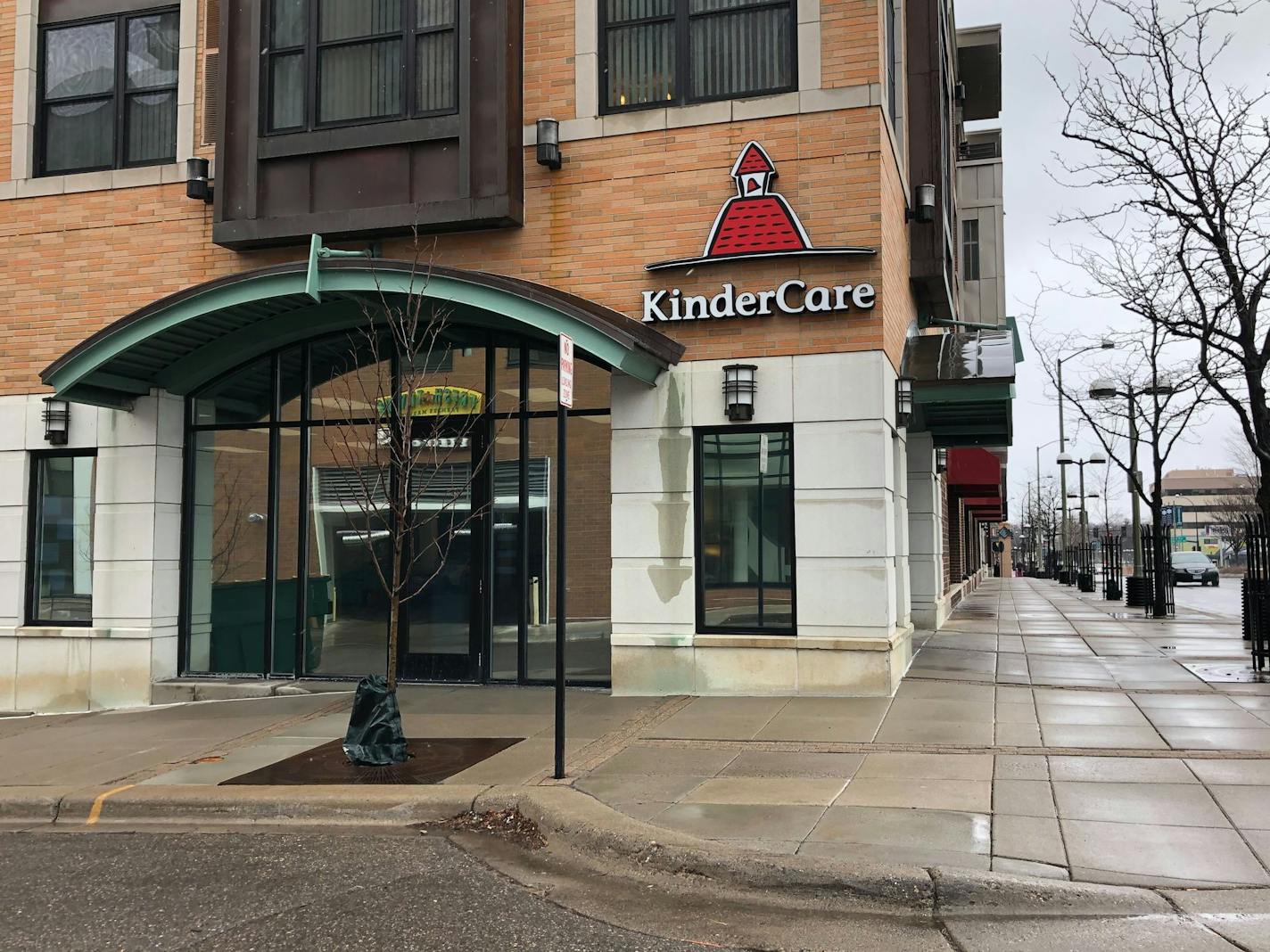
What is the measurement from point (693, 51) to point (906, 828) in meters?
8.71

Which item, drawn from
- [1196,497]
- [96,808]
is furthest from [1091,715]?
[1196,497]

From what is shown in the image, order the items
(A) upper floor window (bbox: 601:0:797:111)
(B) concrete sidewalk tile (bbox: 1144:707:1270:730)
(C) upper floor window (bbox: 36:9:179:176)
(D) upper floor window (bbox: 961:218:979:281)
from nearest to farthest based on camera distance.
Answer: (B) concrete sidewalk tile (bbox: 1144:707:1270:730) < (A) upper floor window (bbox: 601:0:797:111) < (C) upper floor window (bbox: 36:9:179:176) < (D) upper floor window (bbox: 961:218:979:281)

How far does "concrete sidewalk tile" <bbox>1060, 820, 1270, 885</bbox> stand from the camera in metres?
5.42

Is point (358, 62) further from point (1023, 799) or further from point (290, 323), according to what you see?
point (1023, 799)

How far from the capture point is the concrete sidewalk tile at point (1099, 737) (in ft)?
27.5

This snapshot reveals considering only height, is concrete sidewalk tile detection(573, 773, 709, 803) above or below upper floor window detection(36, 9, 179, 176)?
below

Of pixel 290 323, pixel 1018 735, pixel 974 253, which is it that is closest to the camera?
pixel 1018 735

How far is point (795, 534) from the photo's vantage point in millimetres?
10781

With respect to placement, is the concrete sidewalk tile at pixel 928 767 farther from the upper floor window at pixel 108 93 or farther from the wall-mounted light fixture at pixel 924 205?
the upper floor window at pixel 108 93

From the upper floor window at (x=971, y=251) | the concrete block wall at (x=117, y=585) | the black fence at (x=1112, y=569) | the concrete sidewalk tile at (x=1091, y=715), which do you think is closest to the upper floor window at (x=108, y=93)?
the concrete block wall at (x=117, y=585)

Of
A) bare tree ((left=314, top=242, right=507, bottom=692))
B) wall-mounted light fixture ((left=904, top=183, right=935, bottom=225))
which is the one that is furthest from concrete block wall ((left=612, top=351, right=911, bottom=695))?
wall-mounted light fixture ((left=904, top=183, right=935, bottom=225))

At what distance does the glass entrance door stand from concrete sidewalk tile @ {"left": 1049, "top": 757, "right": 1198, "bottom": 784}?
645 cm

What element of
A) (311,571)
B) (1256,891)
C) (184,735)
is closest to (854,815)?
(1256,891)

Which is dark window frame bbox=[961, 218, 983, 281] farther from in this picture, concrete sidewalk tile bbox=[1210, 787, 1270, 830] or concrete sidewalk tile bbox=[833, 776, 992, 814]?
concrete sidewalk tile bbox=[833, 776, 992, 814]
